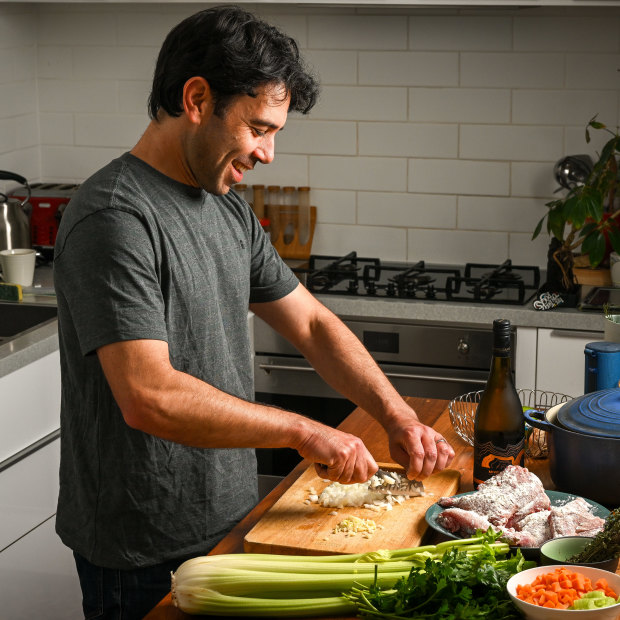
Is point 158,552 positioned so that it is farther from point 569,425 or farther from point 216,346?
point 569,425

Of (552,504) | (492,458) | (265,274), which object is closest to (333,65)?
(265,274)

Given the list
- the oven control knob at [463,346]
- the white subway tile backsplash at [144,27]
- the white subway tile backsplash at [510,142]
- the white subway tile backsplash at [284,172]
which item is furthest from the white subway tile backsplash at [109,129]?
the oven control knob at [463,346]

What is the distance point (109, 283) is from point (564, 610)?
2.59 feet

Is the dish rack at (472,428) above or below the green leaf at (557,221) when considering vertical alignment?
below

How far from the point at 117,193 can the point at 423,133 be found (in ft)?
7.06

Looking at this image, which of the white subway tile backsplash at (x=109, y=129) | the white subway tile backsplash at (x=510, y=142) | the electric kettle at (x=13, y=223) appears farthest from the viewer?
the white subway tile backsplash at (x=109, y=129)

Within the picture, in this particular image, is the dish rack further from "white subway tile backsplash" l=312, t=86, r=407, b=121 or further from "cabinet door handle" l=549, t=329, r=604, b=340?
"white subway tile backsplash" l=312, t=86, r=407, b=121

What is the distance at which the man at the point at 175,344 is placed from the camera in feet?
4.86

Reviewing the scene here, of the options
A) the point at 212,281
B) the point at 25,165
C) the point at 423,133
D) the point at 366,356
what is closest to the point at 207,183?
the point at 212,281

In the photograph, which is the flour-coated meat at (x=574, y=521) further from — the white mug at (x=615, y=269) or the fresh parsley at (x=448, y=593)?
the white mug at (x=615, y=269)

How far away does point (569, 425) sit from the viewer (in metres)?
1.52

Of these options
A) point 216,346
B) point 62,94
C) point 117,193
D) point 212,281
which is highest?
point 62,94

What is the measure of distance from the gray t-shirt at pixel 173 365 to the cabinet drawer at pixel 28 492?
2.88ft

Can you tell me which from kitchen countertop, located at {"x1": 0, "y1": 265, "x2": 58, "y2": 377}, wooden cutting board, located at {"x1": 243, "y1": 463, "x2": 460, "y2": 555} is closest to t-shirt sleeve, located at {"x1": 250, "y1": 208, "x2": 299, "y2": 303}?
wooden cutting board, located at {"x1": 243, "y1": 463, "x2": 460, "y2": 555}
